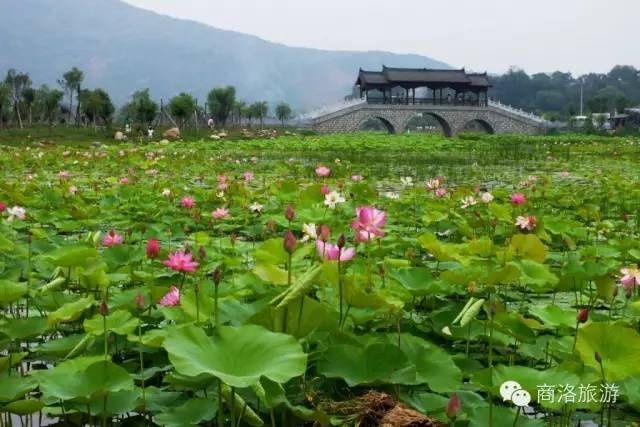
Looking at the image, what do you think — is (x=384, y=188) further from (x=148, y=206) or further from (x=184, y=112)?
(x=184, y=112)

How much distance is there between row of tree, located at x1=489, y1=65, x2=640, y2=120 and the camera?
84.9m

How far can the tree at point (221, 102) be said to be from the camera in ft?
123

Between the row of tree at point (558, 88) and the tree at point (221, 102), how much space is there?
5211 cm

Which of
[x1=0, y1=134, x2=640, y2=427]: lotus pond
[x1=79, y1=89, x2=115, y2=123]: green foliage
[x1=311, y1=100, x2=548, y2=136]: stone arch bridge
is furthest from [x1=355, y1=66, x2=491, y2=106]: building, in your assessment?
[x1=0, y1=134, x2=640, y2=427]: lotus pond

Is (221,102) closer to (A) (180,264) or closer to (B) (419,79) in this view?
(B) (419,79)

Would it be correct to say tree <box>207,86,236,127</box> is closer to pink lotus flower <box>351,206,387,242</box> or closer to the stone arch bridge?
the stone arch bridge

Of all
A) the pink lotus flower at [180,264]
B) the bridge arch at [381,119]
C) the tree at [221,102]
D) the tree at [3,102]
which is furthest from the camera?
the bridge arch at [381,119]

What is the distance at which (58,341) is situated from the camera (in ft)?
5.88

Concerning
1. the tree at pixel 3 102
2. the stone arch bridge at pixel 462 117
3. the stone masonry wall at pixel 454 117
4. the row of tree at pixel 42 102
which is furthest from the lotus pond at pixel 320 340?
the stone arch bridge at pixel 462 117

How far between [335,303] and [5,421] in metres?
0.89

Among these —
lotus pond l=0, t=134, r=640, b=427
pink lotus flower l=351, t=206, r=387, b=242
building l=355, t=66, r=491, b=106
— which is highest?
building l=355, t=66, r=491, b=106

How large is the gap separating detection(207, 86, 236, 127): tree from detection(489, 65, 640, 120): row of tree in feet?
171

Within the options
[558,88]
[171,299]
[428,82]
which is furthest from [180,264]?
[558,88]

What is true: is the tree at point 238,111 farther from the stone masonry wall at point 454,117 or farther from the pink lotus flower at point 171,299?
the pink lotus flower at point 171,299
